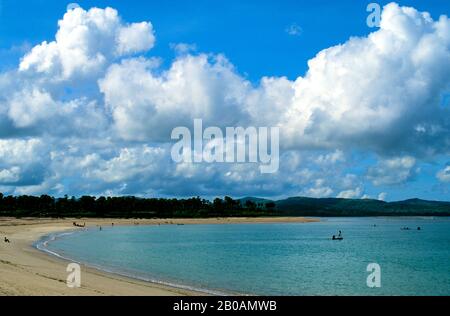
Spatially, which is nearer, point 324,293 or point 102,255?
point 324,293

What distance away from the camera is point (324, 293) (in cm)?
3609

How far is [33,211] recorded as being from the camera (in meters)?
198
